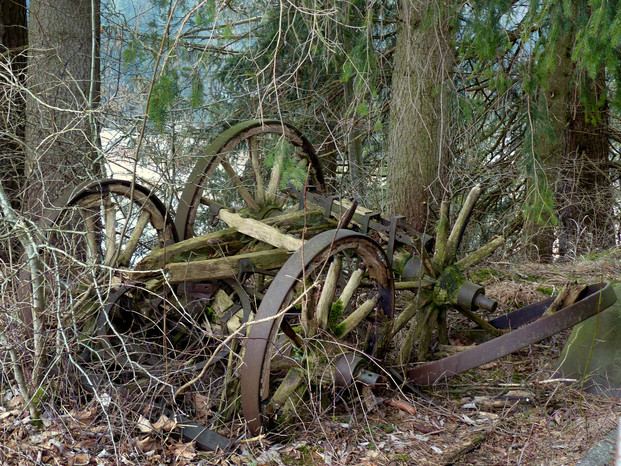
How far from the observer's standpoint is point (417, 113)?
20.2 ft

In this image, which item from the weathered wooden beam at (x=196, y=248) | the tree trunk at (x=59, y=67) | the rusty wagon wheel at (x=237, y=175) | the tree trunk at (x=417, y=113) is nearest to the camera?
the weathered wooden beam at (x=196, y=248)

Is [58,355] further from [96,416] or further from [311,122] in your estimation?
[311,122]

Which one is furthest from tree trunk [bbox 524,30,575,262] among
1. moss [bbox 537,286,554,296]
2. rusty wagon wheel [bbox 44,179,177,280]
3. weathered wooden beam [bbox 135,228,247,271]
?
rusty wagon wheel [bbox 44,179,177,280]

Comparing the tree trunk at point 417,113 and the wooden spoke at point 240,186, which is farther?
the tree trunk at point 417,113

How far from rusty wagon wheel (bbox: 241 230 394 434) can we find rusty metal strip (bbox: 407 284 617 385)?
1.39ft

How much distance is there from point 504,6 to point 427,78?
3.40 feet

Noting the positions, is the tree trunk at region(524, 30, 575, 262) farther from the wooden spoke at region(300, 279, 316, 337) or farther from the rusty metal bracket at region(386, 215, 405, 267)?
the wooden spoke at region(300, 279, 316, 337)

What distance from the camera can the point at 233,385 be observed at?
3.82m

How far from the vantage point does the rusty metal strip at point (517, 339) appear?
12.8 ft

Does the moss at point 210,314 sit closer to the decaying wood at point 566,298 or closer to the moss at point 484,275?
the decaying wood at point 566,298

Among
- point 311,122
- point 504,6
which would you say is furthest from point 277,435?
point 311,122

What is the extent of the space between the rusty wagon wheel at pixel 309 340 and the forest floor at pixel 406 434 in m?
0.18

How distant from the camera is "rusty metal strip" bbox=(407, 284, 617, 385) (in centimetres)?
391

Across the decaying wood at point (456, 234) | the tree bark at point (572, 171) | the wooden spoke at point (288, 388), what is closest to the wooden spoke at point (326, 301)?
the wooden spoke at point (288, 388)
